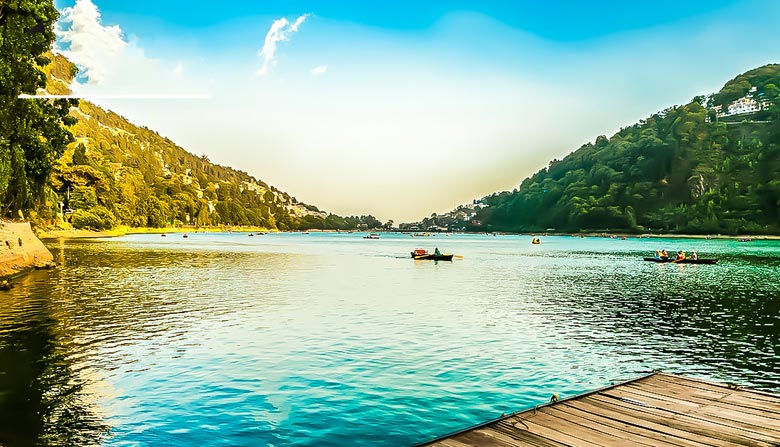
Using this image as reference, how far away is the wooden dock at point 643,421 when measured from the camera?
1097cm

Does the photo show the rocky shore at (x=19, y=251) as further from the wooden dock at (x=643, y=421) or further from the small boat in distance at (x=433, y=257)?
the small boat in distance at (x=433, y=257)

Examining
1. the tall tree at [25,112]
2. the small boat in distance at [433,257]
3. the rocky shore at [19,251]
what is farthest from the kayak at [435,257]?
the tall tree at [25,112]

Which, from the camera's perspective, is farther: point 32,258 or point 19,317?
point 32,258

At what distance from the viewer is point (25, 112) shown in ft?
172

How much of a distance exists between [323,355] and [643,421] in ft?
49.1

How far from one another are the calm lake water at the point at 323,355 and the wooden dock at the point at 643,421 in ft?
11.7

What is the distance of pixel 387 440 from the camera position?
47.8ft

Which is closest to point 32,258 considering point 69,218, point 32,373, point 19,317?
point 19,317

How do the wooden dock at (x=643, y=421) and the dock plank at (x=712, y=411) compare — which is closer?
the wooden dock at (x=643, y=421)

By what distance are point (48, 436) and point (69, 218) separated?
176 metres

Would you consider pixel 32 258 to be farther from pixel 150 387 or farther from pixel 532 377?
pixel 532 377

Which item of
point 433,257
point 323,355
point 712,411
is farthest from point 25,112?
point 433,257

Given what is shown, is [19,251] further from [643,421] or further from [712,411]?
[712,411]

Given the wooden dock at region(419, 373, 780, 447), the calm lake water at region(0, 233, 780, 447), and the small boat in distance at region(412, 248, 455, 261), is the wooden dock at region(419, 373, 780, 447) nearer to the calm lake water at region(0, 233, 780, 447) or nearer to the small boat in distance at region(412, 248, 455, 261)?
the calm lake water at region(0, 233, 780, 447)
